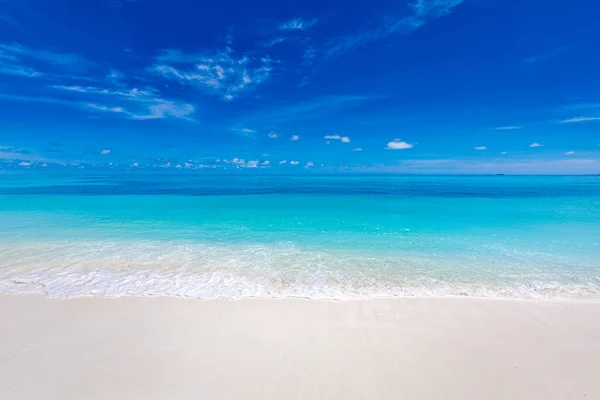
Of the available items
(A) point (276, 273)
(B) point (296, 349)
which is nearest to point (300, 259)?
(A) point (276, 273)

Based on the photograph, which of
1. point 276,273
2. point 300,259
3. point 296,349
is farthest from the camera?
point 300,259

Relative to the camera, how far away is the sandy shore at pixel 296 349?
4.10 m

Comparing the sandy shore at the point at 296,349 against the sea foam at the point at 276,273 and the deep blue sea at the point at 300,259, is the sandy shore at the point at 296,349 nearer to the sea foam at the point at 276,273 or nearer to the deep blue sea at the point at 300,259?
the sea foam at the point at 276,273

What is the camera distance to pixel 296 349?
4.90m

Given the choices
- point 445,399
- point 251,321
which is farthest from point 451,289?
point 251,321

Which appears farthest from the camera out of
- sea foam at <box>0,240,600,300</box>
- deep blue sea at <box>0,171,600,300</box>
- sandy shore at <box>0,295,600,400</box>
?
deep blue sea at <box>0,171,600,300</box>

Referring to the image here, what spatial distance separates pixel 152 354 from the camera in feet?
15.5

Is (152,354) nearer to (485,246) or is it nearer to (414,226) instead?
(485,246)

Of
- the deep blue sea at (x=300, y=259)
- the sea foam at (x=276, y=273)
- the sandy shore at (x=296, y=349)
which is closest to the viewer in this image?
the sandy shore at (x=296, y=349)

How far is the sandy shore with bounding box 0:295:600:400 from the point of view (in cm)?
410

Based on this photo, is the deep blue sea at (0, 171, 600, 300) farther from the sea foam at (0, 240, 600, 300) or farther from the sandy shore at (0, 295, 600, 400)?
the sandy shore at (0, 295, 600, 400)

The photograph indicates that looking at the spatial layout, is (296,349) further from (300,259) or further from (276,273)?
(300,259)

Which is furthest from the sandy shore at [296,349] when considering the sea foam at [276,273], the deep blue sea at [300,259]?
the deep blue sea at [300,259]

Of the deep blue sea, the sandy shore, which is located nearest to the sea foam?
the deep blue sea
